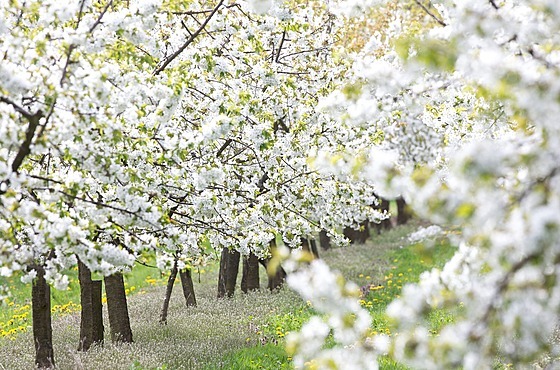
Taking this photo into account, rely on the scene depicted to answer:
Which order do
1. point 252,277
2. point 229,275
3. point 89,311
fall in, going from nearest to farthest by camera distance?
point 89,311, point 229,275, point 252,277

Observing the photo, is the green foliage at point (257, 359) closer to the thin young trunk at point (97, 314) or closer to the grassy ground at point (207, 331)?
the grassy ground at point (207, 331)

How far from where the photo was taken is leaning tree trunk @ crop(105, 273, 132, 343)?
9.56 metres

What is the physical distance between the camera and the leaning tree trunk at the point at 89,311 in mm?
9531

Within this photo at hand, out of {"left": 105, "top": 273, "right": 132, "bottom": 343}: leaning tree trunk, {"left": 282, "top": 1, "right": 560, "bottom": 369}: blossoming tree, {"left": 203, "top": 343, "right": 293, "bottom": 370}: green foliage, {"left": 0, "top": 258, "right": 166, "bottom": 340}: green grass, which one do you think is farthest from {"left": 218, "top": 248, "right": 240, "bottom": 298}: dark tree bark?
{"left": 282, "top": 1, "right": 560, "bottom": 369}: blossoming tree

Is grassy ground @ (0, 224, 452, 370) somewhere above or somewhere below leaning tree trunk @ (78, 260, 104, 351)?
below

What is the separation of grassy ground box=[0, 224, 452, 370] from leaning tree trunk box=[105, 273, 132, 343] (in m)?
0.20

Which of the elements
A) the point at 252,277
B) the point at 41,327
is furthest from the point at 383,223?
the point at 41,327

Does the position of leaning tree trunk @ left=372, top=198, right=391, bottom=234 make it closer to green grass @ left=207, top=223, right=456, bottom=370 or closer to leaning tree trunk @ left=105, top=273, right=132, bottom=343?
green grass @ left=207, top=223, right=456, bottom=370

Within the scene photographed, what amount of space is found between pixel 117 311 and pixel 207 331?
1644 mm

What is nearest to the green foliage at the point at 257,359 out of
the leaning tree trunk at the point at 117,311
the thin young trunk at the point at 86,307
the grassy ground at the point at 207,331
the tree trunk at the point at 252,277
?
the grassy ground at the point at 207,331

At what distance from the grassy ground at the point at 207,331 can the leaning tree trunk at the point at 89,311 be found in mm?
339

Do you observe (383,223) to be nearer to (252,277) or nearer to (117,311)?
(252,277)

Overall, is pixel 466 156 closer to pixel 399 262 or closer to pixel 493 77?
pixel 493 77

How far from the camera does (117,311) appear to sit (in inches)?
380
